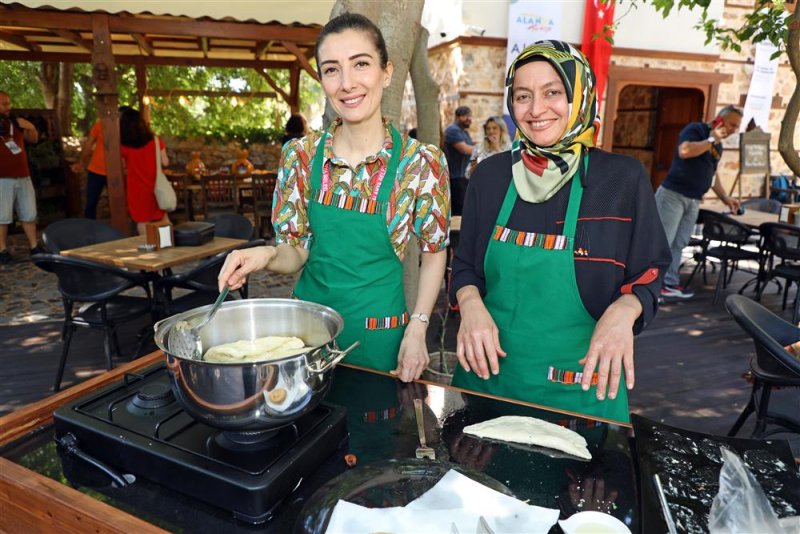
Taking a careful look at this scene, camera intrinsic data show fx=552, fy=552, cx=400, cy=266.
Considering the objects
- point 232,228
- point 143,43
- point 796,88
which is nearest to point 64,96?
point 143,43

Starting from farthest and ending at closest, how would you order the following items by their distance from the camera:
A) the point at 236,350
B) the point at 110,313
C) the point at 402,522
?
the point at 110,313
the point at 236,350
the point at 402,522

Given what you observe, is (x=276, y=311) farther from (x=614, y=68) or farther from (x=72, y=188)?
(x=72, y=188)

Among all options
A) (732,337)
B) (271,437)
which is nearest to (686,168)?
(732,337)

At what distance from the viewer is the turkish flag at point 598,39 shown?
8422mm

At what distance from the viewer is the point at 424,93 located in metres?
3.60

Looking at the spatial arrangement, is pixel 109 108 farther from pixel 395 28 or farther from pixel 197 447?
pixel 197 447

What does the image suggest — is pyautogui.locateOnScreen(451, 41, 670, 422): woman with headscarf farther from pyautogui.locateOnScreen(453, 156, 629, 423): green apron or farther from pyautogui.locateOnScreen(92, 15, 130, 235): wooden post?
pyautogui.locateOnScreen(92, 15, 130, 235): wooden post

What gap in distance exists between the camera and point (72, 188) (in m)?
10.5

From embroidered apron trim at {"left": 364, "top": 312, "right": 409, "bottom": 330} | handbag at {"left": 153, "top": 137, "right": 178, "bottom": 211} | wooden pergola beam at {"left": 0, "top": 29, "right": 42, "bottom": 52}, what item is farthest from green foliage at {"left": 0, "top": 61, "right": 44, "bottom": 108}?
embroidered apron trim at {"left": 364, "top": 312, "right": 409, "bottom": 330}

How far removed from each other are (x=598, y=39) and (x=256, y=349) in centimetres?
897

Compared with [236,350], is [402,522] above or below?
below

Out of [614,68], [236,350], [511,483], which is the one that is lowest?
[511,483]

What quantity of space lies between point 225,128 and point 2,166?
664 cm

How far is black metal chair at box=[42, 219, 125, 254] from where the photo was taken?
173 inches
